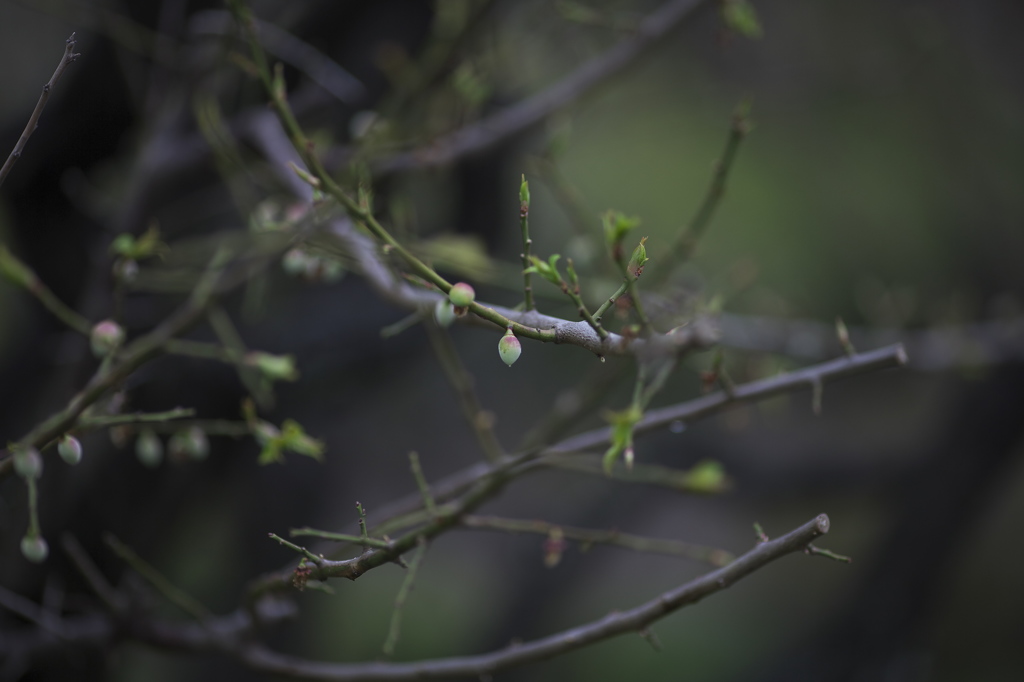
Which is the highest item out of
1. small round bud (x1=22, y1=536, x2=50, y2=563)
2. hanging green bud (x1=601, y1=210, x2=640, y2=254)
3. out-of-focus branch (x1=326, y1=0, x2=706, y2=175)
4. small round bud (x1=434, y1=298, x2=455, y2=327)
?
out-of-focus branch (x1=326, y1=0, x2=706, y2=175)

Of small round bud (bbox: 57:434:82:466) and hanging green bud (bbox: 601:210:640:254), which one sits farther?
small round bud (bbox: 57:434:82:466)

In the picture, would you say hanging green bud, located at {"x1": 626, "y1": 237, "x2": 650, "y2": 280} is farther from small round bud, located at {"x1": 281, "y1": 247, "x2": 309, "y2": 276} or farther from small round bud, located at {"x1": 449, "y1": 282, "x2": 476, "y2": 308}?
small round bud, located at {"x1": 281, "y1": 247, "x2": 309, "y2": 276}

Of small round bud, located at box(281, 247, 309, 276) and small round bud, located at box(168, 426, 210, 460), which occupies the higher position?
small round bud, located at box(281, 247, 309, 276)

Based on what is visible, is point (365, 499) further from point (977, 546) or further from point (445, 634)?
point (977, 546)

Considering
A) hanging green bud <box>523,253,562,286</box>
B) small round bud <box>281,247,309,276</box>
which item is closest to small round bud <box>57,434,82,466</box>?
small round bud <box>281,247,309,276</box>

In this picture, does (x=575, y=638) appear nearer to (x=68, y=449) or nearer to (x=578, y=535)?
(x=578, y=535)

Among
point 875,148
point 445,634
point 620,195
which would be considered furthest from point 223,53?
point 875,148
